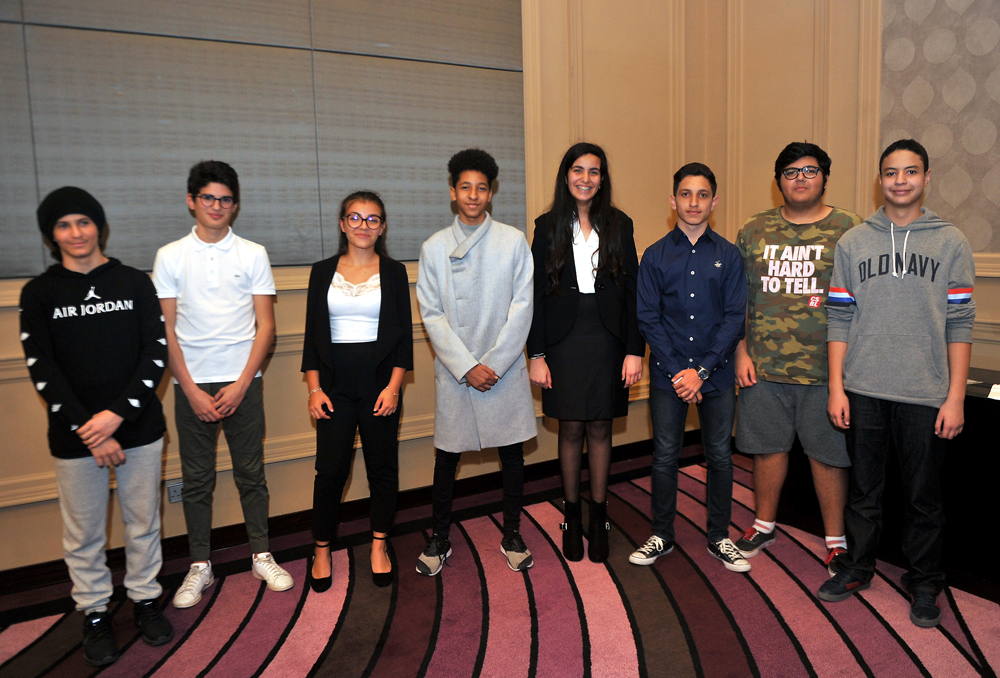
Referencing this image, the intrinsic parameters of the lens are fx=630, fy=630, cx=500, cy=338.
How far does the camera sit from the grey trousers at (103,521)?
216 centimetres

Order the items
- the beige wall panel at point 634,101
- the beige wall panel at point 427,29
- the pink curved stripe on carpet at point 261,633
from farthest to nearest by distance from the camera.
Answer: the beige wall panel at point 634,101 < the beige wall panel at point 427,29 < the pink curved stripe on carpet at point 261,633

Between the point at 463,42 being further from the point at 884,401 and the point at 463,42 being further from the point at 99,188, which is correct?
the point at 884,401

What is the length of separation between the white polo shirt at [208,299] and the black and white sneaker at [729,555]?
214cm

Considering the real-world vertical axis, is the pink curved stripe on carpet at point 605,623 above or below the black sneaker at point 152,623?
below

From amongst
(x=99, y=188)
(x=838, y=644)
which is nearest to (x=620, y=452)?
(x=838, y=644)

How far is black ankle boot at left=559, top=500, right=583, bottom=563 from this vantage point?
2.75 meters

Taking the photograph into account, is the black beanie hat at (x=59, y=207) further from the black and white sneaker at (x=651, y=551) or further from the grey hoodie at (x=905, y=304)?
the grey hoodie at (x=905, y=304)

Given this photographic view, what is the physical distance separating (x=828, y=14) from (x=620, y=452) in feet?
9.00

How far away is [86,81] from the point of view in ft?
8.66

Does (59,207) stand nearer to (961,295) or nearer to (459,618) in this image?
(459,618)

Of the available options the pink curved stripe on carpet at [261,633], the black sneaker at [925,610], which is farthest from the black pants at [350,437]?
the black sneaker at [925,610]

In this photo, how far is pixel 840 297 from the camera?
2359 millimetres

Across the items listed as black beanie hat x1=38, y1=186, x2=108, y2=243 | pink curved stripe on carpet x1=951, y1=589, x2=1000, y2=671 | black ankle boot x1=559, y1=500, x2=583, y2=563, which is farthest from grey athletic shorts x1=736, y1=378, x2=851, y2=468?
black beanie hat x1=38, y1=186, x2=108, y2=243

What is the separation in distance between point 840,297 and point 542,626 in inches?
64.5
